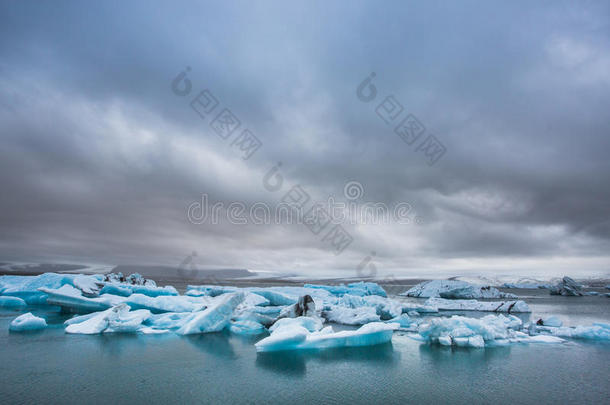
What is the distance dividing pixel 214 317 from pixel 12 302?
12.9 m

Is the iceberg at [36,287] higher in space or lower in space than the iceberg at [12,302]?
higher

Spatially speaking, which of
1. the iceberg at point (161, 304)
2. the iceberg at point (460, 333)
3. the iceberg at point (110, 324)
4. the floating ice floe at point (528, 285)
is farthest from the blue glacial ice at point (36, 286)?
the floating ice floe at point (528, 285)

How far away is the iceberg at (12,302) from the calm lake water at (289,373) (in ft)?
31.9

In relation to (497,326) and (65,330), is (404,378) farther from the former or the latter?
(65,330)

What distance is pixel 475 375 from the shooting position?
574 centimetres

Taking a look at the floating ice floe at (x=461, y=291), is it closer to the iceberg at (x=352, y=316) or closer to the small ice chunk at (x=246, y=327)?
the iceberg at (x=352, y=316)

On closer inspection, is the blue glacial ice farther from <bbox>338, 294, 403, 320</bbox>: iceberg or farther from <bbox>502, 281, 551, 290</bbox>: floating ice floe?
<bbox>502, 281, 551, 290</bbox>: floating ice floe

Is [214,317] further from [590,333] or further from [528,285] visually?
[528,285]

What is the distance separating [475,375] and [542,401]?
1255mm

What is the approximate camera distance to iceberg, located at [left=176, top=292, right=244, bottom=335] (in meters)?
9.44

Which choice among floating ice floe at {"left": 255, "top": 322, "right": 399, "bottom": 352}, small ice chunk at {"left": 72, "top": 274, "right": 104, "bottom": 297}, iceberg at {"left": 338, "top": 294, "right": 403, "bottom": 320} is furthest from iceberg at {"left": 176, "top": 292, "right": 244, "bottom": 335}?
small ice chunk at {"left": 72, "top": 274, "right": 104, "bottom": 297}

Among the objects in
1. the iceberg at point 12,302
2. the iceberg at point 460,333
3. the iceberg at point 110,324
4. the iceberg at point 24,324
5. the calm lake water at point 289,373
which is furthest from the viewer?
the iceberg at point 12,302

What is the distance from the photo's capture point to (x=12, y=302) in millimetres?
16031

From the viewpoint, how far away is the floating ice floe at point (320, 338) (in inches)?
274
